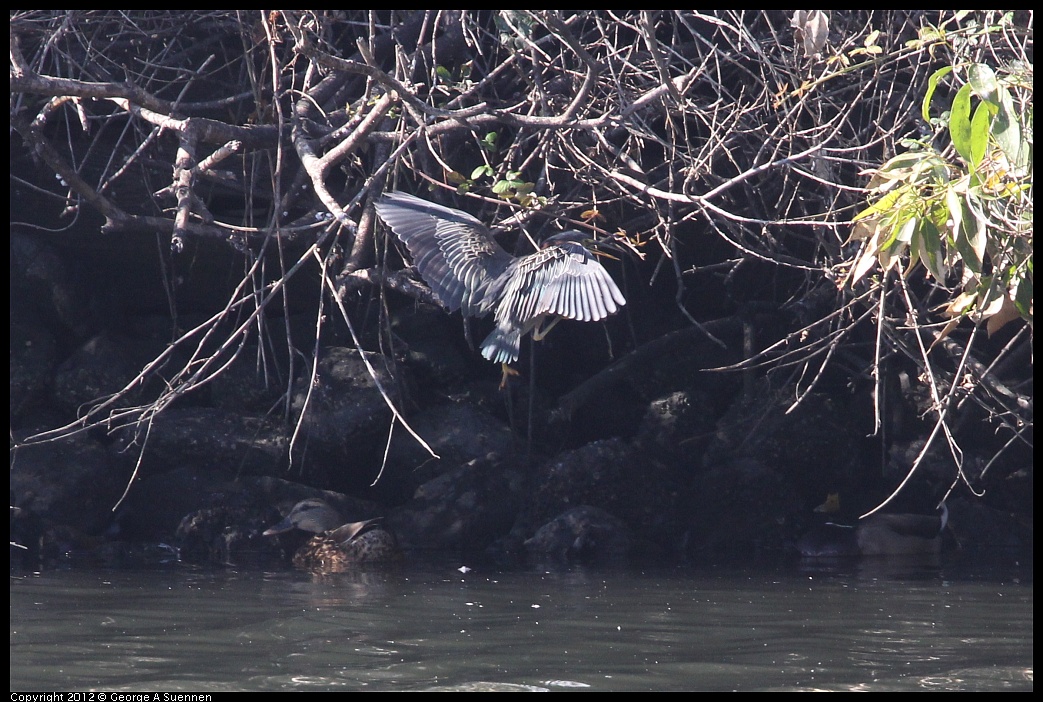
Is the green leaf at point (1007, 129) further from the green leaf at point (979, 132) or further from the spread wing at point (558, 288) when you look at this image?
the spread wing at point (558, 288)

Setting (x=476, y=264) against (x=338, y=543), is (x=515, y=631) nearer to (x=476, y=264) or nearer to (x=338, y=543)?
(x=476, y=264)

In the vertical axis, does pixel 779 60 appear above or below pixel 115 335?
above

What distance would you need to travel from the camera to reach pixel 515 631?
4277 millimetres

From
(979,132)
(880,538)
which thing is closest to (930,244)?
(979,132)

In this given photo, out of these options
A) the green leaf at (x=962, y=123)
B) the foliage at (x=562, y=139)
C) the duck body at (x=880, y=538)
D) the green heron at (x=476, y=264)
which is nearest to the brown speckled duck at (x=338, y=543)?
the foliage at (x=562, y=139)

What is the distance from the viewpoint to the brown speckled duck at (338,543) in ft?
20.4

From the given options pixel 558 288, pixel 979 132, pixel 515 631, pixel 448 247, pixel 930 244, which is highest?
pixel 448 247

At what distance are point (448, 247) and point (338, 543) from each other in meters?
1.96

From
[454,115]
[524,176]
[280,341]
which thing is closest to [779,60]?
[524,176]

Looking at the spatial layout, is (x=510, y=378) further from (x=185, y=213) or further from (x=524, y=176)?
(x=185, y=213)

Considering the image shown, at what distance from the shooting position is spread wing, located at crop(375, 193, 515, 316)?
209 inches

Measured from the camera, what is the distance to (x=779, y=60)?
607 centimetres

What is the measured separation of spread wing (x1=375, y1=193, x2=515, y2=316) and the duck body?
2.78 m

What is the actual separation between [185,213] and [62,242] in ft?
9.70
